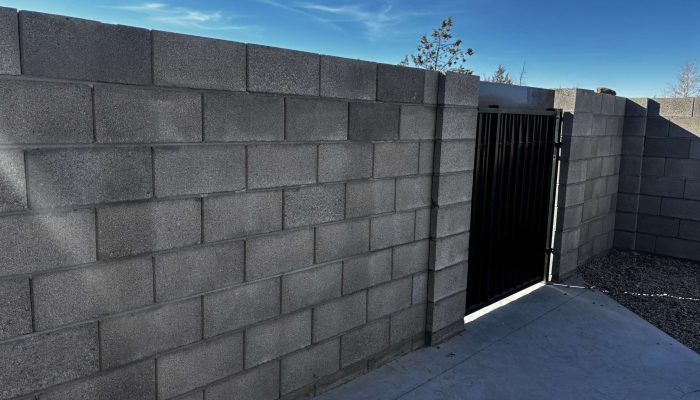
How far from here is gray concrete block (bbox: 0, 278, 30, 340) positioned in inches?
91.7

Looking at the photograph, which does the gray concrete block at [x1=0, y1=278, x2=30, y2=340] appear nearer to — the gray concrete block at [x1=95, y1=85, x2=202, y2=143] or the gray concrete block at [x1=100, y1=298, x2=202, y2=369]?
the gray concrete block at [x1=100, y1=298, x2=202, y2=369]

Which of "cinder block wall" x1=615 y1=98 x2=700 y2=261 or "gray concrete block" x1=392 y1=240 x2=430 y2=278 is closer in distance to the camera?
"gray concrete block" x1=392 y1=240 x2=430 y2=278

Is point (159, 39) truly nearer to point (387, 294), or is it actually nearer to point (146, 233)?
point (146, 233)

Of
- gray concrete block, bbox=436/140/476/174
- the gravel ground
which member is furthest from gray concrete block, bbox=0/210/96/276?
the gravel ground

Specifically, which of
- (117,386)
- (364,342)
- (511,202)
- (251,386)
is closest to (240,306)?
(251,386)

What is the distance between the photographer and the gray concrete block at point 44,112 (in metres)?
2.26

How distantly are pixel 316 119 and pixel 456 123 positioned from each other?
65.2 inches

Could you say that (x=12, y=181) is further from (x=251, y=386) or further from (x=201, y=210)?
(x=251, y=386)

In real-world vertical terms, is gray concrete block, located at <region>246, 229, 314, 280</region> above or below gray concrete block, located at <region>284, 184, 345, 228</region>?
below

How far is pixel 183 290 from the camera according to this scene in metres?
2.98

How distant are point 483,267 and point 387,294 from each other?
70.7 inches

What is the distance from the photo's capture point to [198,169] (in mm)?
2949

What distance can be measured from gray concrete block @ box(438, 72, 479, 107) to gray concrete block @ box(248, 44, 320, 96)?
142 centimetres

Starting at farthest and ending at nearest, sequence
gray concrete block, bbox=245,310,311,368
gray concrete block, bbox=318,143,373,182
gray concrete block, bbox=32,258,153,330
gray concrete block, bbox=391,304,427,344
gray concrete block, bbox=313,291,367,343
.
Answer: gray concrete block, bbox=391,304,427,344 < gray concrete block, bbox=313,291,367,343 < gray concrete block, bbox=318,143,373,182 < gray concrete block, bbox=245,310,311,368 < gray concrete block, bbox=32,258,153,330
